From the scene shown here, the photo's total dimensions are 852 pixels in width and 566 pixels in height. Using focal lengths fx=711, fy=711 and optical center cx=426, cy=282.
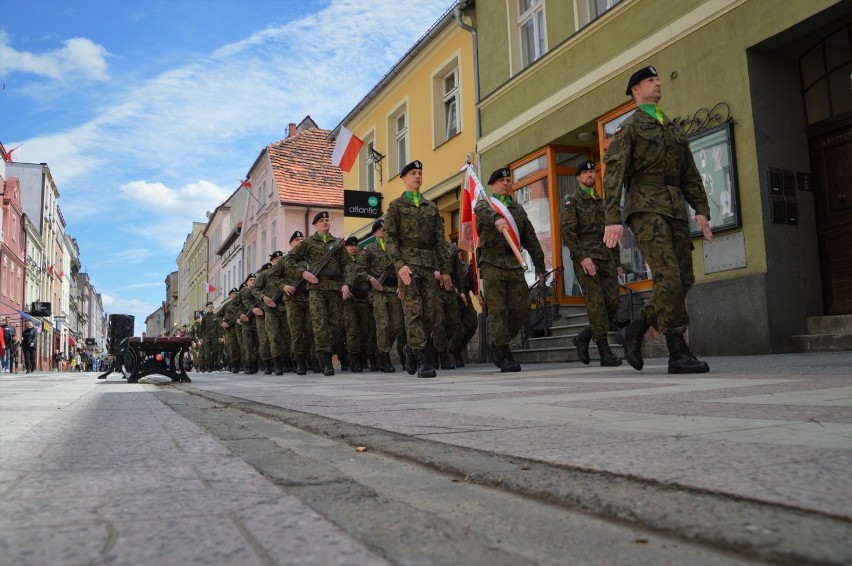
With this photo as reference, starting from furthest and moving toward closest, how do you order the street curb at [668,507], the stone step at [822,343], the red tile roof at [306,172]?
the red tile roof at [306,172]
the stone step at [822,343]
the street curb at [668,507]

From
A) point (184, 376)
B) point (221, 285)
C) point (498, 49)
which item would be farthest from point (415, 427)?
point (221, 285)

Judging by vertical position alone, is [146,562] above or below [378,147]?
below

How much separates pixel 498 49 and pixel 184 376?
28.2ft

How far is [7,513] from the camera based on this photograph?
1520 millimetres

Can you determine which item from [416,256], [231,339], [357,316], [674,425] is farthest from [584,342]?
[231,339]

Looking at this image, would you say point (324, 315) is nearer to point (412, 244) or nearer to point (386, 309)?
point (386, 309)

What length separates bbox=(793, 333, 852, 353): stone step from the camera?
24.1 ft

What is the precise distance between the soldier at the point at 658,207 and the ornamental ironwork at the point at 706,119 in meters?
3.68

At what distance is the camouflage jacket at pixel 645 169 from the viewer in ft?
17.2

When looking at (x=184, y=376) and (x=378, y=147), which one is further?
(x=378, y=147)

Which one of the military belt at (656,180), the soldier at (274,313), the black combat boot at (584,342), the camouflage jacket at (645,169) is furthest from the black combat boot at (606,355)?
the soldier at (274,313)

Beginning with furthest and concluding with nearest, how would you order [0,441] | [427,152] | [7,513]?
[427,152] → [0,441] → [7,513]

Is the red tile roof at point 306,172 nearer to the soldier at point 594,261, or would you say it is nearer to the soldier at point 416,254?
the soldier at point 416,254

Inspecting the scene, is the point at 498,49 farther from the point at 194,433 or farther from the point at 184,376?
the point at 194,433
